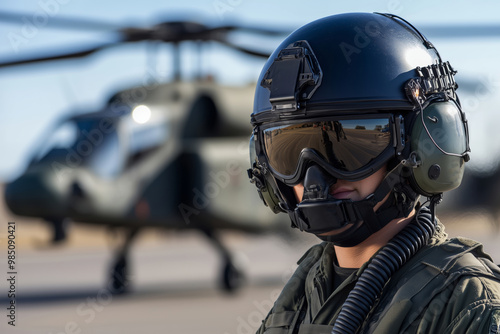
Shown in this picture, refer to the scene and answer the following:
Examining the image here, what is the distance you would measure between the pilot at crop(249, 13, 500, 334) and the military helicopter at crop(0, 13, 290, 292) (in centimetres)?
833

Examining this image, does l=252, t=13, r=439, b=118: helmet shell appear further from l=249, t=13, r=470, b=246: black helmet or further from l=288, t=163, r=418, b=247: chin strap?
l=288, t=163, r=418, b=247: chin strap

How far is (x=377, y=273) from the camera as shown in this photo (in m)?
1.83

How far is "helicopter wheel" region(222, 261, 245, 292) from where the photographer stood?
11680mm

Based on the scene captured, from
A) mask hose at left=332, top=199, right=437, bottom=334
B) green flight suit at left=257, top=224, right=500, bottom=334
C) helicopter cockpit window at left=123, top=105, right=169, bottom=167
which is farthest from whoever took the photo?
helicopter cockpit window at left=123, top=105, right=169, bottom=167

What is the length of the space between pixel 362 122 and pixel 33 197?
28.3ft

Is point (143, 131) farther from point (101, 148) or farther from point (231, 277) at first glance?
point (231, 277)

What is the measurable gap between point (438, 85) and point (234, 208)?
9.63 m

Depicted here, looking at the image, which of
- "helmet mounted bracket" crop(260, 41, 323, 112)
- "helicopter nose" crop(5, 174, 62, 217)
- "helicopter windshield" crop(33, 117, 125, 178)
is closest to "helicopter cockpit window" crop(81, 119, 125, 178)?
"helicopter windshield" crop(33, 117, 125, 178)

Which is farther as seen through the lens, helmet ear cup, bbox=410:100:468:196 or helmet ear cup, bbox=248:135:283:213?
helmet ear cup, bbox=248:135:283:213

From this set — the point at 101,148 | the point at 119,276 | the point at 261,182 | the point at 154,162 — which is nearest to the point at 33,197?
the point at 101,148

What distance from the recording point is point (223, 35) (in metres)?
11.3

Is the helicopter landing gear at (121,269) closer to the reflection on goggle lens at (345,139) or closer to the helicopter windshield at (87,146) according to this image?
the helicopter windshield at (87,146)

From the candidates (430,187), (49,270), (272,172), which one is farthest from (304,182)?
(49,270)

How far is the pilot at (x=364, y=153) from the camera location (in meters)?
1.84
